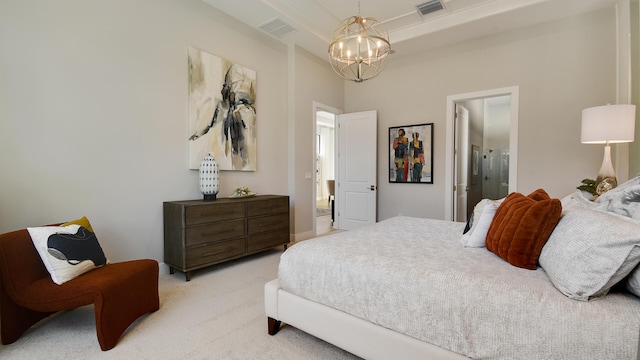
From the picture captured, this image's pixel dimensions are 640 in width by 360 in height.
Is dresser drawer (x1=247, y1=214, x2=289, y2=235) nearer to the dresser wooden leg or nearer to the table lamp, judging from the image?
the dresser wooden leg

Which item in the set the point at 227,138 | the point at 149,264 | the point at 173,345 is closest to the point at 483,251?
the point at 173,345

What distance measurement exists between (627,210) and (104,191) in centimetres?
372

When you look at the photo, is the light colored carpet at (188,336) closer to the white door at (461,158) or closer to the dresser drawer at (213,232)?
the dresser drawer at (213,232)

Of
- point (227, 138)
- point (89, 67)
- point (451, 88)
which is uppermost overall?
point (451, 88)

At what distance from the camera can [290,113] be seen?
181 inches

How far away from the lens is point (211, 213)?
306 centimetres

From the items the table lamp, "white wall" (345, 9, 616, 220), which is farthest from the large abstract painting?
the table lamp

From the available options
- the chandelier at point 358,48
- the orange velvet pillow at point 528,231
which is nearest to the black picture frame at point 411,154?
the chandelier at point 358,48

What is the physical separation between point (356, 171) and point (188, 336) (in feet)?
12.9

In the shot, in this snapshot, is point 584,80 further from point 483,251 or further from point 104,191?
point 104,191

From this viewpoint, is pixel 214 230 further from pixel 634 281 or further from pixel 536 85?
pixel 536 85

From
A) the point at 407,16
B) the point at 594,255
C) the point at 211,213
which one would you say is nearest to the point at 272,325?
the point at 211,213

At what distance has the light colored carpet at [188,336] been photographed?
1.74 metres

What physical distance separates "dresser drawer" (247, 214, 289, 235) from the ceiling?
260 cm
